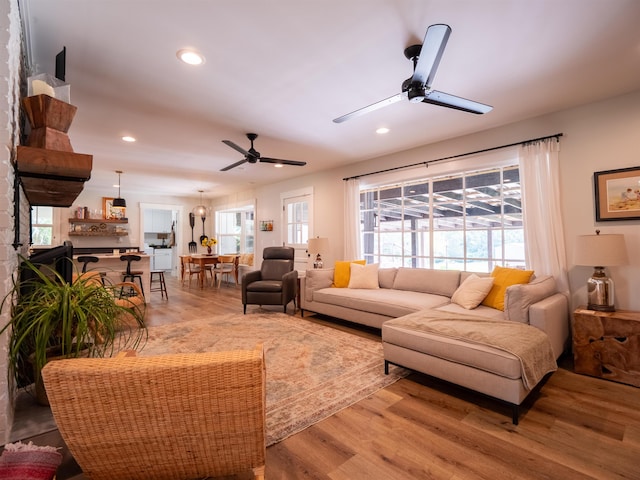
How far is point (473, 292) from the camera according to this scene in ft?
10.8

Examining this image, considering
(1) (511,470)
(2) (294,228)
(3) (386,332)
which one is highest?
(2) (294,228)

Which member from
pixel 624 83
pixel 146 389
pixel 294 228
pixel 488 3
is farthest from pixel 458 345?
pixel 294 228

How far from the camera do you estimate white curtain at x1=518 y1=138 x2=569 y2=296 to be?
10.6ft

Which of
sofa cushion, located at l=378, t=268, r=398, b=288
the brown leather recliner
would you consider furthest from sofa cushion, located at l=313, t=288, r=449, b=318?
the brown leather recliner

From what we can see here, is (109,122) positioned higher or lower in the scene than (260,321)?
higher

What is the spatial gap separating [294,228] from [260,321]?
104 inches

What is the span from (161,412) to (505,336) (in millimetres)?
2189

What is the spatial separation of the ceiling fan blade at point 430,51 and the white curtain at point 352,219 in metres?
3.12

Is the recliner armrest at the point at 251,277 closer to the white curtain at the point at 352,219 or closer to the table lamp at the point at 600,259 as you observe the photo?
the white curtain at the point at 352,219

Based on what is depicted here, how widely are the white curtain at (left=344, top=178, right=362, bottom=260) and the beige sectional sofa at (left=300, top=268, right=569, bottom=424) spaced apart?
131cm

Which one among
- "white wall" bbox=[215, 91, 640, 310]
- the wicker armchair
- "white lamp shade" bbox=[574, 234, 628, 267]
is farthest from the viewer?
"white wall" bbox=[215, 91, 640, 310]

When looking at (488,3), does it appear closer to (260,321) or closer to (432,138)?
(432,138)

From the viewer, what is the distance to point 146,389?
1.03m

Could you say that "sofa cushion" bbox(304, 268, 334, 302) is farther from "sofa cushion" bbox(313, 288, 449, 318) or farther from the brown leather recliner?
the brown leather recliner
